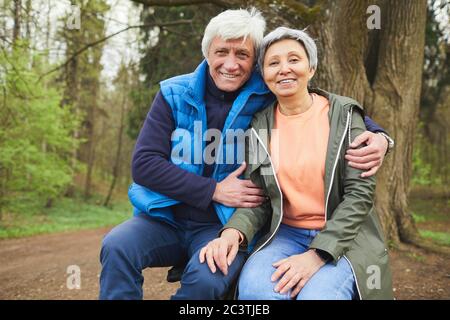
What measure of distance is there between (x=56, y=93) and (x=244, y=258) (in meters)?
12.1

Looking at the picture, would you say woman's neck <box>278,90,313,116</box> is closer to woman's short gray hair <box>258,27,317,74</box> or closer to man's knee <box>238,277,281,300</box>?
woman's short gray hair <box>258,27,317,74</box>

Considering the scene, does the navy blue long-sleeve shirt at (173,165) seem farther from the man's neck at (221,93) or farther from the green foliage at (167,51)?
the green foliage at (167,51)

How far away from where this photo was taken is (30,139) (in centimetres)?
1227

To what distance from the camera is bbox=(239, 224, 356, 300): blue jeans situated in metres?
1.92

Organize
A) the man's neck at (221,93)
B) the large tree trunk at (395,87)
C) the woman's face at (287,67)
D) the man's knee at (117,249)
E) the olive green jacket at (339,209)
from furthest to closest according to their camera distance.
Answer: the large tree trunk at (395,87) → the man's neck at (221,93) → the woman's face at (287,67) → the man's knee at (117,249) → the olive green jacket at (339,209)

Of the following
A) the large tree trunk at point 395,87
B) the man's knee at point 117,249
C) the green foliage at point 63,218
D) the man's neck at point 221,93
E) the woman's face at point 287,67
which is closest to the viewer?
the man's knee at point 117,249

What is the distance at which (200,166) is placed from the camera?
8.34 ft

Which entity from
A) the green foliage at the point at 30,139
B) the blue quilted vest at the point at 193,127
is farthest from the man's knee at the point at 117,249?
the green foliage at the point at 30,139

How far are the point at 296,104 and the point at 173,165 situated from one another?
0.81 meters

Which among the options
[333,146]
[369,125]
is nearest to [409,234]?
[369,125]

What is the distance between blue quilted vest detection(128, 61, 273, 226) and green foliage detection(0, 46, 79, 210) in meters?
8.16

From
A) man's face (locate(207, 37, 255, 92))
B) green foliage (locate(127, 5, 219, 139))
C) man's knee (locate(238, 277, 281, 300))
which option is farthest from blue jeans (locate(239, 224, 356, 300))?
green foliage (locate(127, 5, 219, 139))

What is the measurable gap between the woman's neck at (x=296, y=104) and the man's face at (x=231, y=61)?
32 cm

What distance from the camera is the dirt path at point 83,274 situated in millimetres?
4824
